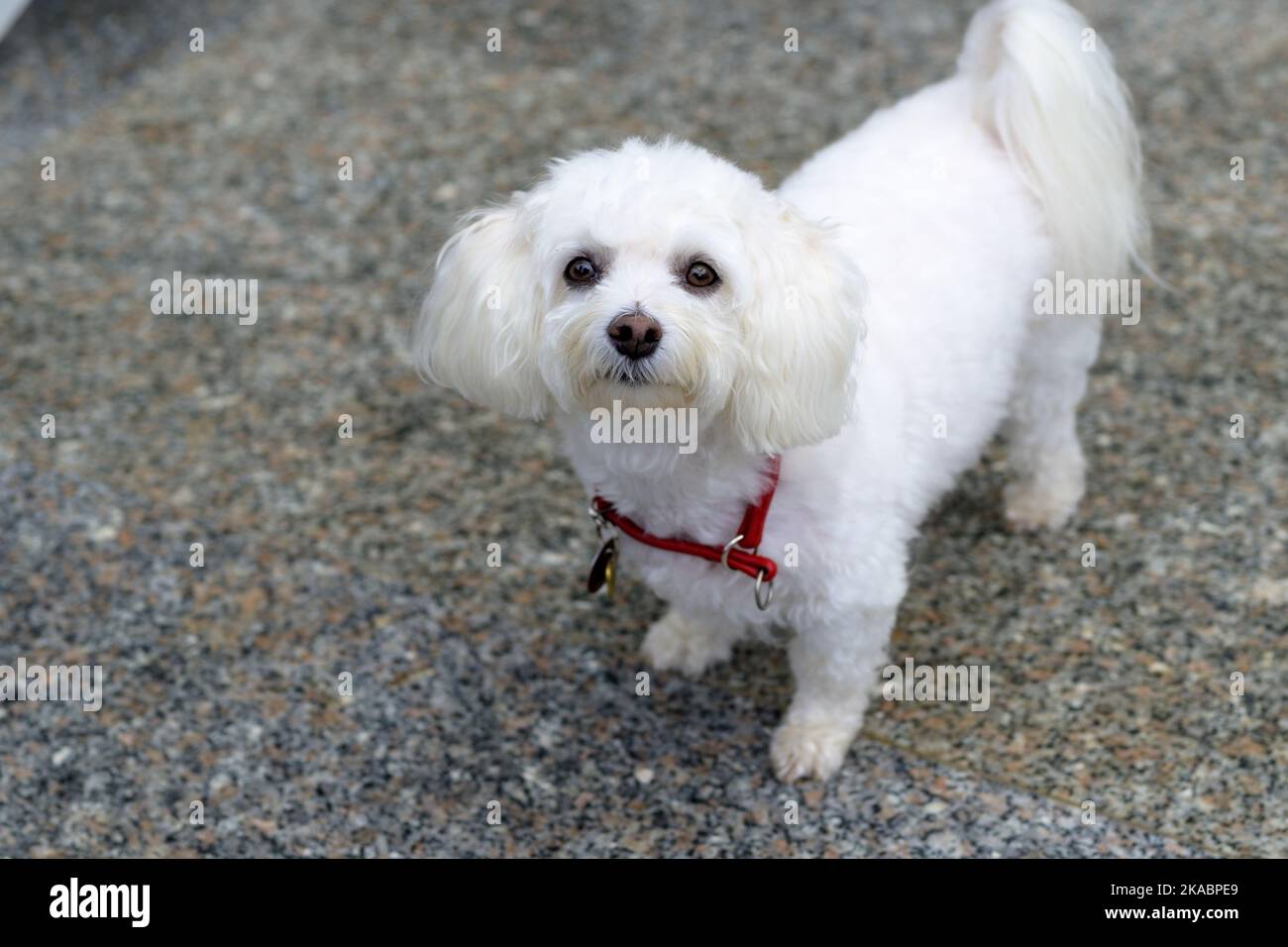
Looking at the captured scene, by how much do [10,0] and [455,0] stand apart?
2.25 meters

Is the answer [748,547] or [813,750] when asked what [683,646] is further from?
[748,547]

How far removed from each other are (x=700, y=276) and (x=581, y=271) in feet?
0.83

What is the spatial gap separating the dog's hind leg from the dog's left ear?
117cm

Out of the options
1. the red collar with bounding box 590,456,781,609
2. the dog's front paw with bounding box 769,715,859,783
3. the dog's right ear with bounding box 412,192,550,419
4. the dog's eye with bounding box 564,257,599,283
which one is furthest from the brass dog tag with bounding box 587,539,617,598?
the dog's eye with bounding box 564,257,599,283

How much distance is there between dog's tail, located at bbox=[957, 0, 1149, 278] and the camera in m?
3.54

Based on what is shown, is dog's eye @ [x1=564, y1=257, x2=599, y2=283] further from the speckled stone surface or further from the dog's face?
the speckled stone surface

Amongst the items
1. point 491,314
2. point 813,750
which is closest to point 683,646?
point 813,750

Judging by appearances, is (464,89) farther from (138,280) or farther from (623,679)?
(623,679)

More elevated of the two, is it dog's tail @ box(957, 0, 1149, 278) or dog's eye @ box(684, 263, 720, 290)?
dog's tail @ box(957, 0, 1149, 278)

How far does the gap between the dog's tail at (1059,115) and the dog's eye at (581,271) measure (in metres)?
1.38

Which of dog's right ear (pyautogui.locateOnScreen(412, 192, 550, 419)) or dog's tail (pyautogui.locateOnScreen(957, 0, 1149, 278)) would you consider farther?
dog's tail (pyautogui.locateOnScreen(957, 0, 1149, 278))

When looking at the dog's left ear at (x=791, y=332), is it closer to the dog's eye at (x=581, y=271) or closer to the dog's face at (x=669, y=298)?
the dog's face at (x=669, y=298)

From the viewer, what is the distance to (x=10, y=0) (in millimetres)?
6852

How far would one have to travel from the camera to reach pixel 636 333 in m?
2.67
